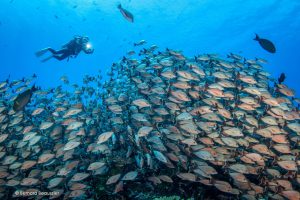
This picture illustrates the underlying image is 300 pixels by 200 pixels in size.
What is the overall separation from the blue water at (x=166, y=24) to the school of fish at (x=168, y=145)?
1237cm

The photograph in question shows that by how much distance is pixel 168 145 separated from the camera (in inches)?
267

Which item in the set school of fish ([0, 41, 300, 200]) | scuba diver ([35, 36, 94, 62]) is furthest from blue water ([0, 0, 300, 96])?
school of fish ([0, 41, 300, 200])

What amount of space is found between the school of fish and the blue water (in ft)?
40.6

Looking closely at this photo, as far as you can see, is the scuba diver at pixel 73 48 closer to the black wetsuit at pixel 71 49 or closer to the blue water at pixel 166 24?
the black wetsuit at pixel 71 49

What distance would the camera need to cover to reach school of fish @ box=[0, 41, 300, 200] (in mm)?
6430

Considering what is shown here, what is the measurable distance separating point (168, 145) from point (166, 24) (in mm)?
37560

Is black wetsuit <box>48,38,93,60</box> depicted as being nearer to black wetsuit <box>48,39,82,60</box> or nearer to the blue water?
black wetsuit <box>48,39,82,60</box>

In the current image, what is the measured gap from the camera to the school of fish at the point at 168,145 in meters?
6.43

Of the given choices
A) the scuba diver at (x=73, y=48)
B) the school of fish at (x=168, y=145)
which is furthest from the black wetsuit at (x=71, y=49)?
the school of fish at (x=168, y=145)

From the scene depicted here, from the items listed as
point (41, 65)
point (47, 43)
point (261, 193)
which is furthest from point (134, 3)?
point (41, 65)

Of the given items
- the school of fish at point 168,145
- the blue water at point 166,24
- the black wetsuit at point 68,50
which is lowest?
the school of fish at point 168,145

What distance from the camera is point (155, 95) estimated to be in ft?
25.5

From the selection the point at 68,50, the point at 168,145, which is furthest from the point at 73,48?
the point at 168,145

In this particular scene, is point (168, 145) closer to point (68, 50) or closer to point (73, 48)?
point (73, 48)
